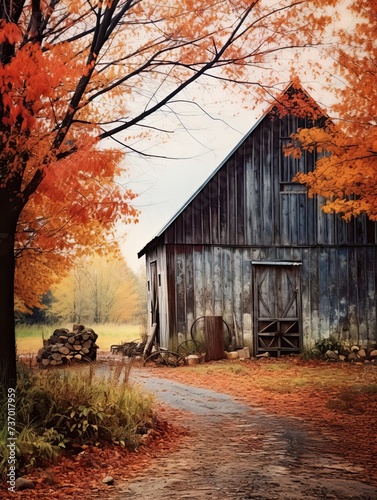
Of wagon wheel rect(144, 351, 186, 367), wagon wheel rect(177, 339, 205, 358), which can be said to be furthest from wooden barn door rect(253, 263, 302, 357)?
wagon wheel rect(144, 351, 186, 367)

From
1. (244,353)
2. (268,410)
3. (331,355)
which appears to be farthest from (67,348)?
(268,410)

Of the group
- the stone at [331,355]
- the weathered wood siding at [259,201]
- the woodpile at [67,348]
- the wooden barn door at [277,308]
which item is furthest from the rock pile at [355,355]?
the woodpile at [67,348]

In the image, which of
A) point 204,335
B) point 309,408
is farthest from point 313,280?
point 309,408

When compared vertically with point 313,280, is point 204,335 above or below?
below

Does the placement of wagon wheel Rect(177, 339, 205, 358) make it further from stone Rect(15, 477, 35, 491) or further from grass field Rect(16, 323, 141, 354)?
stone Rect(15, 477, 35, 491)

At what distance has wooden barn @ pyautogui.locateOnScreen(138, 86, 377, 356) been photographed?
60.8ft

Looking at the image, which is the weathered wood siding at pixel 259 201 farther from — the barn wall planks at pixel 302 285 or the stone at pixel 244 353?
the stone at pixel 244 353

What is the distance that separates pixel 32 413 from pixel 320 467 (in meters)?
3.39

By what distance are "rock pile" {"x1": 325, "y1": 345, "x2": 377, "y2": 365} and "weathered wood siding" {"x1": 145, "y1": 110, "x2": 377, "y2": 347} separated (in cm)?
47

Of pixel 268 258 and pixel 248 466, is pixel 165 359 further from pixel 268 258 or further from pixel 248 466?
pixel 248 466

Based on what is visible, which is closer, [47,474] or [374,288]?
[47,474]

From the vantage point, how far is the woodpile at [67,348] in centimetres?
1827

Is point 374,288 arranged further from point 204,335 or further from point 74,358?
point 74,358

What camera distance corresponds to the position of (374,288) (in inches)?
755
